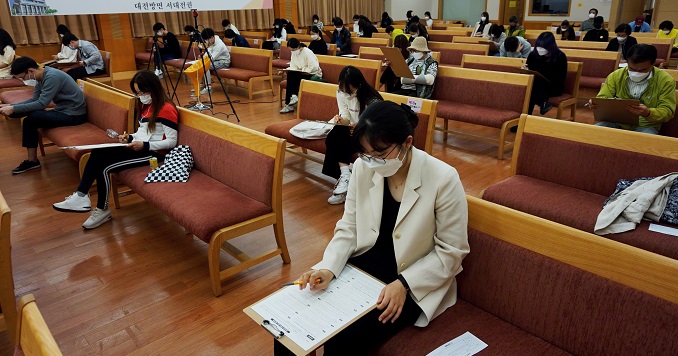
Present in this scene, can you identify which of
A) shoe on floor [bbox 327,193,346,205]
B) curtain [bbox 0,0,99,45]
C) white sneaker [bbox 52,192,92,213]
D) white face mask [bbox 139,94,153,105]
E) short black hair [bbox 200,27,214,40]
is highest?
curtain [bbox 0,0,99,45]

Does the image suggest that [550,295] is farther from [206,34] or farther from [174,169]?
[206,34]

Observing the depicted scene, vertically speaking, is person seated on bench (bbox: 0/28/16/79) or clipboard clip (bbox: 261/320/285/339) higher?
person seated on bench (bbox: 0/28/16/79)

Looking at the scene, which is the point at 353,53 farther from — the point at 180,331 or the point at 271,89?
the point at 180,331

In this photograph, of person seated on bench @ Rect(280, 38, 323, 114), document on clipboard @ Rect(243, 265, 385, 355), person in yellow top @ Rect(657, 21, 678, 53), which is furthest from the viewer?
person in yellow top @ Rect(657, 21, 678, 53)

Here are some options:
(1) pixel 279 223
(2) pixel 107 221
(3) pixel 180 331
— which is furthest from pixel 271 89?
(3) pixel 180 331

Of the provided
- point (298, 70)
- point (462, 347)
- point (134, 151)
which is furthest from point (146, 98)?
point (298, 70)

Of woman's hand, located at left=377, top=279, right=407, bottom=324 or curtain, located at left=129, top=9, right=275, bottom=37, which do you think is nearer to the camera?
woman's hand, located at left=377, top=279, right=407, bottom=324

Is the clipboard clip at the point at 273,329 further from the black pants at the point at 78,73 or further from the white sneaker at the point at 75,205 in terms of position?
the black pants at the point at 78,73

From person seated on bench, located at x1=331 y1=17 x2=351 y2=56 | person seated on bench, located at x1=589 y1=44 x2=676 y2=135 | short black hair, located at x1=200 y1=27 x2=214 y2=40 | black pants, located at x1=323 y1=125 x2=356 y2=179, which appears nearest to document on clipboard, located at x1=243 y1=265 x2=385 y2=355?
black pants, located at x1=323 y1=125 x2=356 y2=179

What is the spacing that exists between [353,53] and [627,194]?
7.21 metres

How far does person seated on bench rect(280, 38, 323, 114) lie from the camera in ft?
20.8

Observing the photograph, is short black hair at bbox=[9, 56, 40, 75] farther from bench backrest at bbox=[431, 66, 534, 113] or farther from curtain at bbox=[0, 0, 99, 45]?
curtain at bbox=[0, 0, 99, 45]

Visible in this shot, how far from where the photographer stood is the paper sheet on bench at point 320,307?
145cm

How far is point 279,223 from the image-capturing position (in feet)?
9.15
